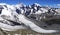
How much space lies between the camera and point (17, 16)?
8.44ft

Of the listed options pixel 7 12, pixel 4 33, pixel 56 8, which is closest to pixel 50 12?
pixel 56 8

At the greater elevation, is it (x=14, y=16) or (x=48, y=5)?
(x=48, y=5)

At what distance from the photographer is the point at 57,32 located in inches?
100

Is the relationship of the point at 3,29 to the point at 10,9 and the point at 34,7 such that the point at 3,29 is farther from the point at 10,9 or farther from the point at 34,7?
the point at 34,7


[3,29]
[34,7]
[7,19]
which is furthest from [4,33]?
[34,7]

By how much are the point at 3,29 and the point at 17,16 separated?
402 mm

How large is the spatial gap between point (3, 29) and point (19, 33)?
13.8 inches

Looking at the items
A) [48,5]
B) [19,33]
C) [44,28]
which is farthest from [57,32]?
[19,33]

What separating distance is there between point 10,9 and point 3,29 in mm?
448

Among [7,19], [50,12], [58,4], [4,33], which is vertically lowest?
[4,33]

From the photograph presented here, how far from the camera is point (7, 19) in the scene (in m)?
2.54

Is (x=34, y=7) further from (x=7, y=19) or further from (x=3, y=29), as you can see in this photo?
(x=3, y=29)

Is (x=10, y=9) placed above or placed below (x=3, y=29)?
above

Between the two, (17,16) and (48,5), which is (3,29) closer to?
(17,16)
